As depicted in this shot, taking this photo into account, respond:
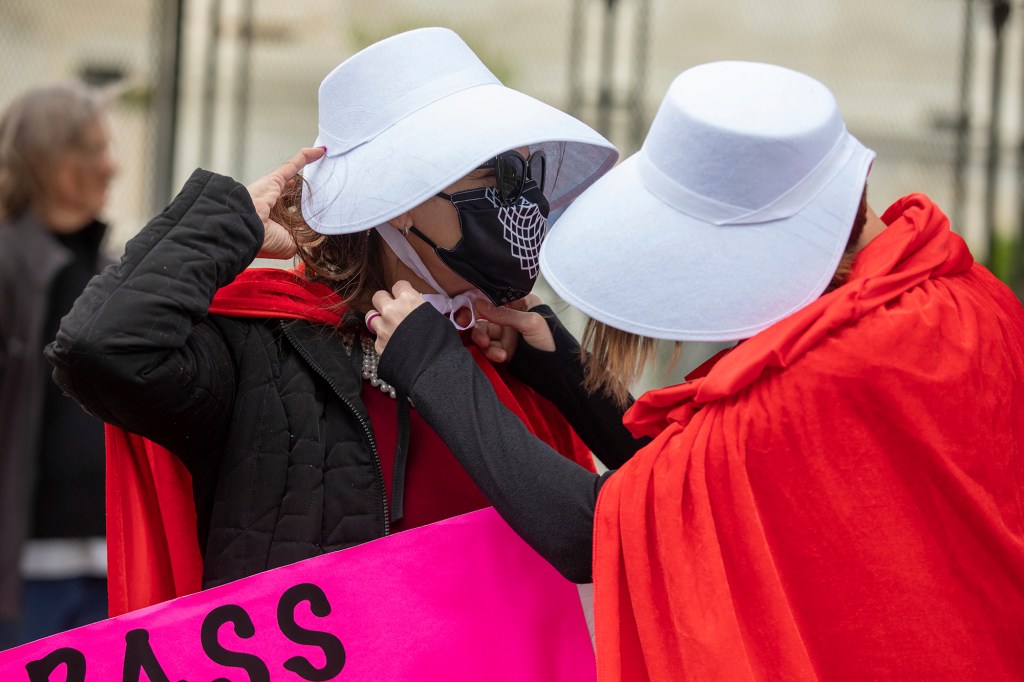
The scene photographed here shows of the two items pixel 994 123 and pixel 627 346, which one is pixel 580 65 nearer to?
pixel 994 123

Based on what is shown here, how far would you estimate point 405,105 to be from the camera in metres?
2.10

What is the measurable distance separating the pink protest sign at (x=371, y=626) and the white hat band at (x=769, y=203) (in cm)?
65

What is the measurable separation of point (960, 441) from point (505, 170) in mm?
948

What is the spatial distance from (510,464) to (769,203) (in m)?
0.55

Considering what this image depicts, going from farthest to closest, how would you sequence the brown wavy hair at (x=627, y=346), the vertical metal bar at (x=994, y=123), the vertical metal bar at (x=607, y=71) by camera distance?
the vertical metal bar at (x=994, y=123)
the vertical metal bar at (x=607, y=71)
the brown wavy hair at (x=627, y=346)

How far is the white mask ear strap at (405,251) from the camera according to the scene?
7.17ft

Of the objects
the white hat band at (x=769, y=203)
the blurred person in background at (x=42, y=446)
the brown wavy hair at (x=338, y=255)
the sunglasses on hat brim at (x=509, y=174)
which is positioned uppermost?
the white hat band at (x=769, y=203)

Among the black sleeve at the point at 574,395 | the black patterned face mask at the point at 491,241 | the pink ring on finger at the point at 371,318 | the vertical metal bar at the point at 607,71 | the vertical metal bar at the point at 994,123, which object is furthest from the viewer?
the vertical metal bar at the point at 994,123

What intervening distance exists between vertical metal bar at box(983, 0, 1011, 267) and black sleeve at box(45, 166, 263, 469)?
4.54m

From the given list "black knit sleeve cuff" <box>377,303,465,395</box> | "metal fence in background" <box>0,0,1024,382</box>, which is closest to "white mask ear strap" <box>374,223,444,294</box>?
"black knit sleeve cuff" <box>377,303,465,395</box>

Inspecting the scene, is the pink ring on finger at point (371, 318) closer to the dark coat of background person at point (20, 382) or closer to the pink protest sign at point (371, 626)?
the pink protest sign at point (371, 626)

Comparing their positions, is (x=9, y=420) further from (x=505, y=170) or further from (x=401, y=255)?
(x=505, y=170)

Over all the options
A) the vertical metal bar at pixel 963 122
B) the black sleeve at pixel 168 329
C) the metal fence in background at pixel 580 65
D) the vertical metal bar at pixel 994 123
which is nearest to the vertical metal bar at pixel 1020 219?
the metal fence in background at pixel 580 65

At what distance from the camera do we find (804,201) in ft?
5.51
